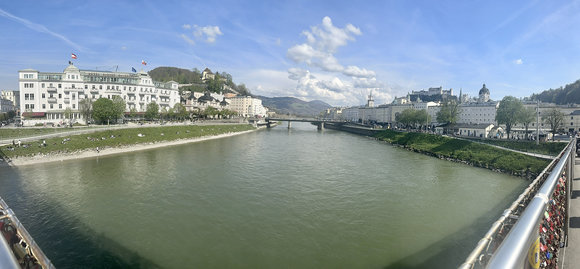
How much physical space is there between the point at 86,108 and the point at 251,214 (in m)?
53.6

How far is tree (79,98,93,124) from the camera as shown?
5216 centimetres

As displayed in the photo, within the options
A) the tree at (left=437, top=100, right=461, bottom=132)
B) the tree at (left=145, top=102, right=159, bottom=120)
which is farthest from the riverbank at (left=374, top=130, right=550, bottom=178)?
the tree at (left=145, top=102, right=159, bottom=120)

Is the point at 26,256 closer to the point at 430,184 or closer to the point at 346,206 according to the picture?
the point at 346,206

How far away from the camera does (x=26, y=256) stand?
5.25m

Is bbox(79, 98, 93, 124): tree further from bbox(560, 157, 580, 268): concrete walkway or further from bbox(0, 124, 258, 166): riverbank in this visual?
bbox(560, 157, 580, 268): concrete walkway

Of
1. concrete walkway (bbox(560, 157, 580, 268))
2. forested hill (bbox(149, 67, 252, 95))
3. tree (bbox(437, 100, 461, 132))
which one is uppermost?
forested hill (bbox(149, 67, 252, 95))

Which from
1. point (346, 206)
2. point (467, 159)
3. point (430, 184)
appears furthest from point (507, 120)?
point (346, 206)

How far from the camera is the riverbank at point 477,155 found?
2862 cm

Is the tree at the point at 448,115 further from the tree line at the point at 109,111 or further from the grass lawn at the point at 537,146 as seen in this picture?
the tree line at the point at 109,111

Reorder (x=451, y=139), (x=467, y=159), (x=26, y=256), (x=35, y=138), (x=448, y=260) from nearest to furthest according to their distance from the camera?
(x=26, y=256) → (x=448, y=260) → (x=35, y=138) → (x=467, y=159) → (x=451, y=139)

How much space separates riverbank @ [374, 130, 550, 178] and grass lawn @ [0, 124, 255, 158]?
4667cm

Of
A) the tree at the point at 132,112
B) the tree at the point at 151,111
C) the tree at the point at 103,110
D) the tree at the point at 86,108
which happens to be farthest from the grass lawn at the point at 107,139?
the tree at the point at 86,108

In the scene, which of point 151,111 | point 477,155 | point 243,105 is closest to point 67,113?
point 151,111

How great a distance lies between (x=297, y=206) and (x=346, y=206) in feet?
11.1
